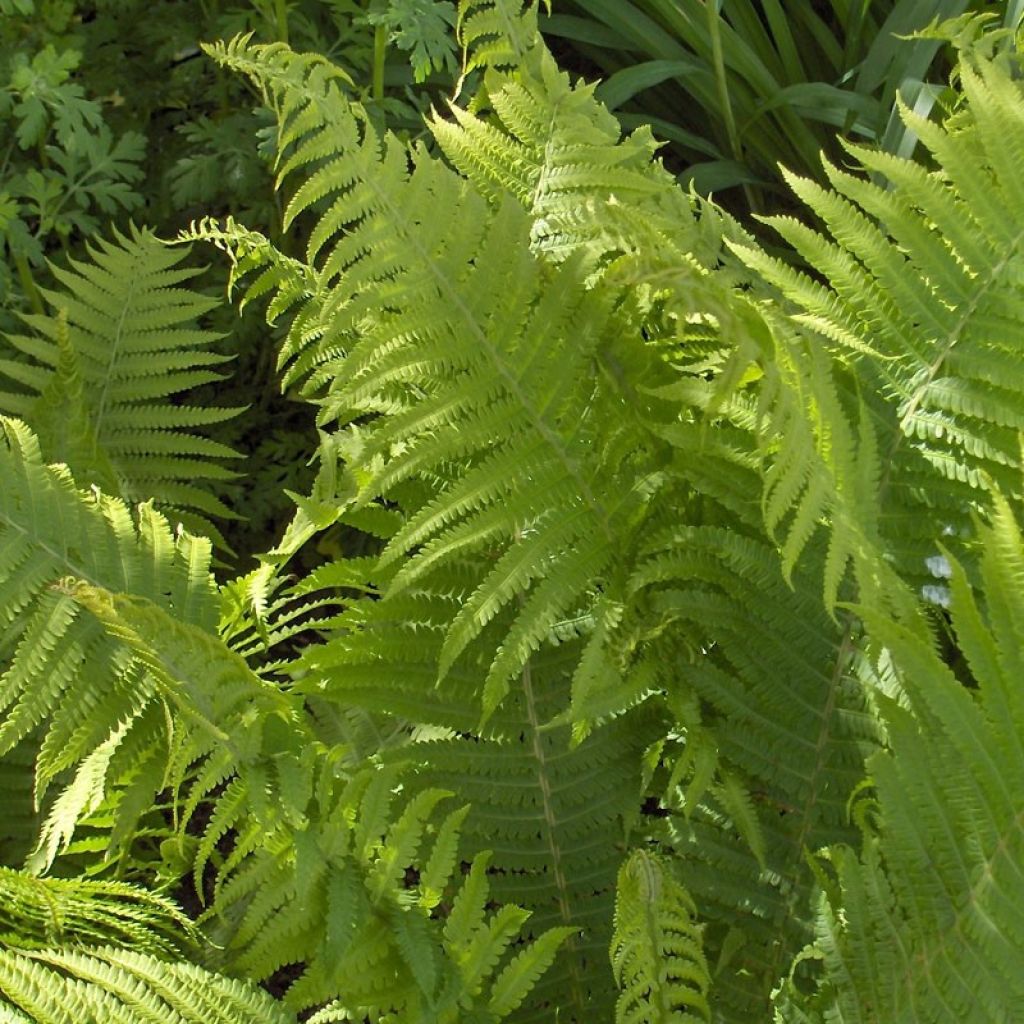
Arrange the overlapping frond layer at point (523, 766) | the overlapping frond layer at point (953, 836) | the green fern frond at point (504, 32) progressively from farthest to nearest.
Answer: the green fern frond at point (504, 32) < the overlapping frond layer at point (523, 766) < the overlapping frond layer at point (953, 836)

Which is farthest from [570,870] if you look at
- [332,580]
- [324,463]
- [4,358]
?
[4,358]

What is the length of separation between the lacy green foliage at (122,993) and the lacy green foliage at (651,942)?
0.28m

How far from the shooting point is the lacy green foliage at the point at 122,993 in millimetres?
962

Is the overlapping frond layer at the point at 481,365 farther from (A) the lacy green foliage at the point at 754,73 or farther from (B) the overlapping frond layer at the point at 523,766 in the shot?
(A) the lacy green foliage at the point at 754,73

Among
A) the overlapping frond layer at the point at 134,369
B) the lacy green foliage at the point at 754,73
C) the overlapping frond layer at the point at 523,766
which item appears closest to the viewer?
the overlapping frond layer at the point at 523,766

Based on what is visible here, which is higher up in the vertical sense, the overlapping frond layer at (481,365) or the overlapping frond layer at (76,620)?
the overlapping frond layer at (481,365)

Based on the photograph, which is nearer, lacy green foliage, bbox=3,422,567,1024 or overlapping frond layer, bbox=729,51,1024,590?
lacy green foliage, bbox=3,422,567,1024

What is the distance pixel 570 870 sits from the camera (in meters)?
1.26

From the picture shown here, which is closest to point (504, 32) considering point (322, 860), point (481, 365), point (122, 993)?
point (481, 365)

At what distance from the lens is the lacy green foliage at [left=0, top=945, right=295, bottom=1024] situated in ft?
3.16

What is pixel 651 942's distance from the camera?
975 mm

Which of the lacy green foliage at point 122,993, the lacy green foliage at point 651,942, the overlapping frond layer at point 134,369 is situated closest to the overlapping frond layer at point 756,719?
the lacy green foliage at point 651,942

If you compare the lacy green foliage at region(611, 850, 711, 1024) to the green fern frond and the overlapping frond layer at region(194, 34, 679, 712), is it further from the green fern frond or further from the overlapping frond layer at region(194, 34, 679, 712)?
the green fern frond

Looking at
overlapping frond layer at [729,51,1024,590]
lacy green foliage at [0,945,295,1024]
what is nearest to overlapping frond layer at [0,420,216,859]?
lacy green foliage at [0,945,295,1024]
